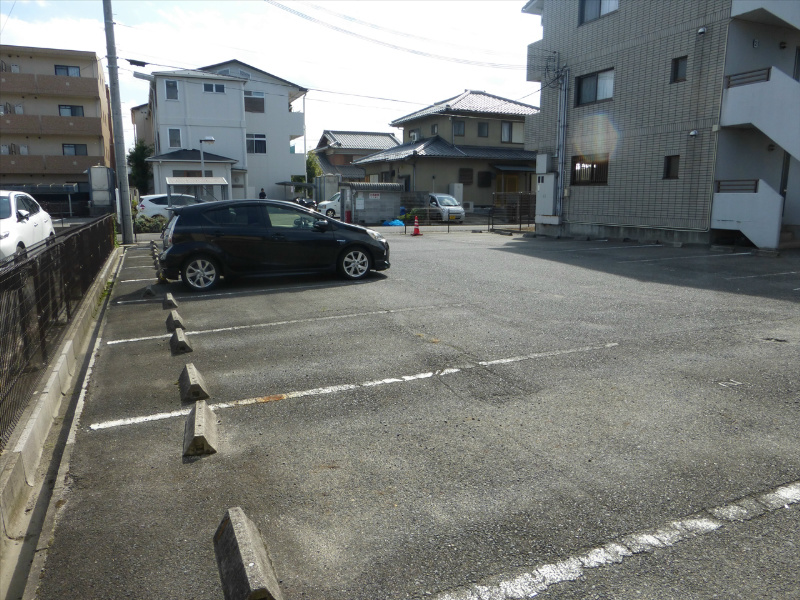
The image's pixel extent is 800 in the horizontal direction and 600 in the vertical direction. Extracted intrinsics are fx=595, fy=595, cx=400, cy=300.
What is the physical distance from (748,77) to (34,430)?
17.8m

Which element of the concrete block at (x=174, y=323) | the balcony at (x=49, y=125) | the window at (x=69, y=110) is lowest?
the concrete block at (x=174, y=323)

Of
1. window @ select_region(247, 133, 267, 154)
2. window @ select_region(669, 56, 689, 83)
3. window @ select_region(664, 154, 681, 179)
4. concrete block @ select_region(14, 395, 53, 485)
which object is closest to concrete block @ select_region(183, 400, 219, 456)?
concrete block @ select_region(14, 395, 53, 485)

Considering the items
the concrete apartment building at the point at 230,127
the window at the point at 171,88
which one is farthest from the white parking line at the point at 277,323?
the window at the point at 171,88

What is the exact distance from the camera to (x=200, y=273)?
1035cm

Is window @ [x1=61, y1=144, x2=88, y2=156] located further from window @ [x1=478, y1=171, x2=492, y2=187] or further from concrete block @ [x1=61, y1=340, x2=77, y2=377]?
concrete block @ [x1=61, y1=340, x2=77, y2=377]

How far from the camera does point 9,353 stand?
429cm

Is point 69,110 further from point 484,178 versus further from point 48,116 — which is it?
point 484,178

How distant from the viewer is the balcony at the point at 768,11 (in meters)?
14.8

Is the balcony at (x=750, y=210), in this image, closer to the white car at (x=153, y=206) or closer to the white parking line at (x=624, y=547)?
the white parking line at (x=624, y=547)

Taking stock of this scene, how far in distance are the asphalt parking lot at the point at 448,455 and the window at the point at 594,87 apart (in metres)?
14.3

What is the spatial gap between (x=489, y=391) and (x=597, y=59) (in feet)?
61.9

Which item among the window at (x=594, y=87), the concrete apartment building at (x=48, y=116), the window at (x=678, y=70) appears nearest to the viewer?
the window at (x=678, y=70)

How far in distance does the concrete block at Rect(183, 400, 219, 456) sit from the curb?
0.95 metres

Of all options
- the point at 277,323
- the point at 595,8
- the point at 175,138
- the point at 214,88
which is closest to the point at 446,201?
the point at 595,8
